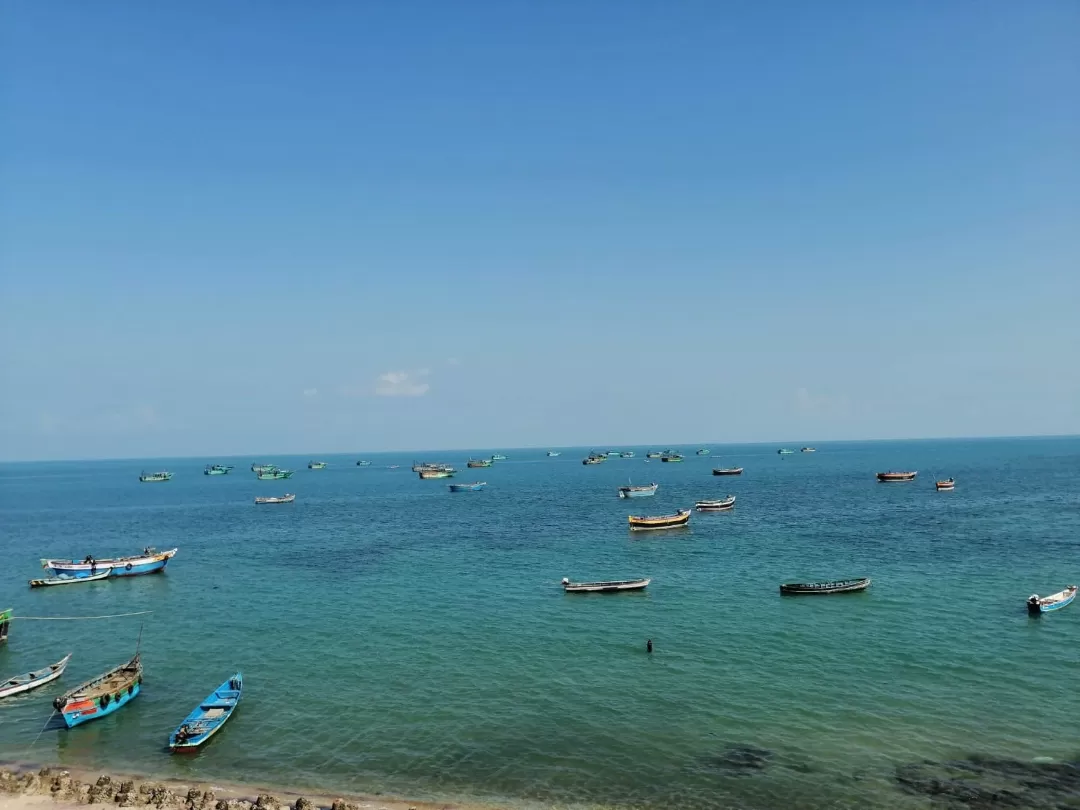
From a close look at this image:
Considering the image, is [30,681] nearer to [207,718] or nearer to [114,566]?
[207,718]

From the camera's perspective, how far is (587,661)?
38.7m

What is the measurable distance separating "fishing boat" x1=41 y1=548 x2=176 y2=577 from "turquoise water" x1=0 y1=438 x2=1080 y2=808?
3.14 metres

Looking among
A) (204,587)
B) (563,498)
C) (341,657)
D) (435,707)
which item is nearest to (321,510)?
(563,498)

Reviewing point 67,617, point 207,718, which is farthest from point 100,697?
point 67,617

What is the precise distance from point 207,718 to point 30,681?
44.3ft

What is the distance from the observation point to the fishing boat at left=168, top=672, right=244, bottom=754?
2881cm

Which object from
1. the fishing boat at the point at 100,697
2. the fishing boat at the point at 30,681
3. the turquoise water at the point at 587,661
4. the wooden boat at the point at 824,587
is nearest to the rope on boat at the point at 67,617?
the turquoise water at the point at 587,661

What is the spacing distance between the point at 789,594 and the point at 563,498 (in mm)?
87095

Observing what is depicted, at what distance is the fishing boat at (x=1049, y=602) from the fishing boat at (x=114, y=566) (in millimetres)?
74677

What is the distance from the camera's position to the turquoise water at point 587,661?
88.8 feet

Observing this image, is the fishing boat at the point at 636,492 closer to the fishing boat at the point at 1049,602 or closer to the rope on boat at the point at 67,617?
the fishing boat at the point at 1049,602

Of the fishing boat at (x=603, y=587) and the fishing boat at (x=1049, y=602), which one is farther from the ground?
the fishing boat at (x=1049, y=602)

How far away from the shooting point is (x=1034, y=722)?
29734 mm

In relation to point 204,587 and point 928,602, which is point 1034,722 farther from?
point 204,587
